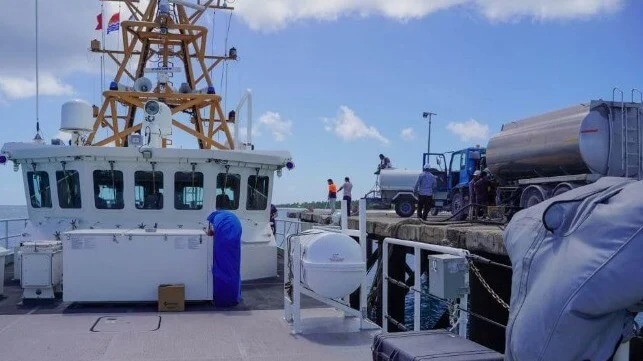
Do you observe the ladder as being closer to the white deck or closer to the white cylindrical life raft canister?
the white deck

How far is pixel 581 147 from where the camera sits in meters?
12.2

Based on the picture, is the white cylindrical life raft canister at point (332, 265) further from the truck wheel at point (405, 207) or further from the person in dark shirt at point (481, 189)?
the truck wheel at point (405, 207)

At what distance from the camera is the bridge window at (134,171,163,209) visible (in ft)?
33.6

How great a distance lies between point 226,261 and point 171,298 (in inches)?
33.0

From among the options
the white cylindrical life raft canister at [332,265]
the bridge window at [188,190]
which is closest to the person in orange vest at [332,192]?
the bridge window at [188,190]

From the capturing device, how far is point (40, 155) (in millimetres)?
10445

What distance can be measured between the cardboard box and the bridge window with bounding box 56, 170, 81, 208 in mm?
3410

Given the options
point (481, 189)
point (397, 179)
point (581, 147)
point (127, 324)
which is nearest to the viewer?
point (127, 324)

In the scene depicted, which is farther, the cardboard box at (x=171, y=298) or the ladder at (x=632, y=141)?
the ladder at (x=632, y=141)

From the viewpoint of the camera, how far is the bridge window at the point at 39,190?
10.7 meters

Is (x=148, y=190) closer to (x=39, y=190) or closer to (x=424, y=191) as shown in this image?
(x=39, y=190)

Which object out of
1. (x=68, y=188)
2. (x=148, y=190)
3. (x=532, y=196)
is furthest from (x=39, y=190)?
(x=532, y=196)

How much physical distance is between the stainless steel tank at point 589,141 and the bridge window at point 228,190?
6820 millimetres

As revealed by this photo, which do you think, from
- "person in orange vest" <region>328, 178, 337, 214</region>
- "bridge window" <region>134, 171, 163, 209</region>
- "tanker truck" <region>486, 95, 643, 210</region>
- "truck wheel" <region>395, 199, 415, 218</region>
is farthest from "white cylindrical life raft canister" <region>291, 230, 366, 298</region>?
"person in orange vest" <region>328, 178, 337, 214</region>
